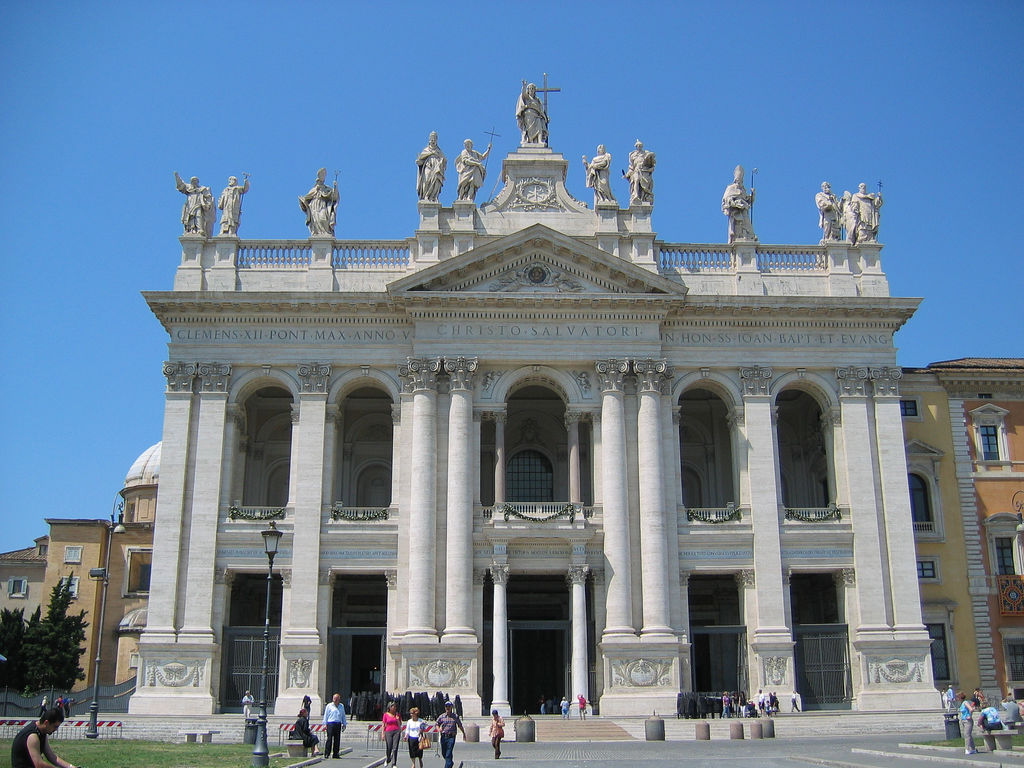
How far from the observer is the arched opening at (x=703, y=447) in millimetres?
47906

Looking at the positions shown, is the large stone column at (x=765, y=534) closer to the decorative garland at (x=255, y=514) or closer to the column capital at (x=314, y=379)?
the column capital at (x=314, y=379)

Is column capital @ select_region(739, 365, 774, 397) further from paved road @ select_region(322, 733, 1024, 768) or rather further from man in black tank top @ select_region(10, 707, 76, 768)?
man in black tank top @ select_region(10, 707, 76, 768)

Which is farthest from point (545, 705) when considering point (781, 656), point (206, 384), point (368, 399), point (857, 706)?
point (206, 384)

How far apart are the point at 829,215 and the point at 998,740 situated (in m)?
25.8

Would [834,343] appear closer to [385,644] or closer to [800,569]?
[800,569]

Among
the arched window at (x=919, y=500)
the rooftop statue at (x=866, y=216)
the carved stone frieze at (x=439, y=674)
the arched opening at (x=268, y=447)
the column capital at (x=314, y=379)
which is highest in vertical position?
the rooftop statue at (x=866, y=216)

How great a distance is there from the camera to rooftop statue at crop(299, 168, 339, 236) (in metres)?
45.7

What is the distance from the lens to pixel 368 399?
48062 millimetres

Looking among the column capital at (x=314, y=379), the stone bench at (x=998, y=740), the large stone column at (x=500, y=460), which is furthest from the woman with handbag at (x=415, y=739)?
the column capital at (x=314, y=379)

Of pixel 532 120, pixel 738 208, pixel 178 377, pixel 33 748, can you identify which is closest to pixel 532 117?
pixel 532 120

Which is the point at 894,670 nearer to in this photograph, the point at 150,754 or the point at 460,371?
the point at 460,371

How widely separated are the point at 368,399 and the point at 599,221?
41.1 feet

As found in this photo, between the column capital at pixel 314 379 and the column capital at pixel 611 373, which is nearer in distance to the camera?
the column capital at pixel 611 373

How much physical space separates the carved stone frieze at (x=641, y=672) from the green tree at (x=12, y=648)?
30.2 m
